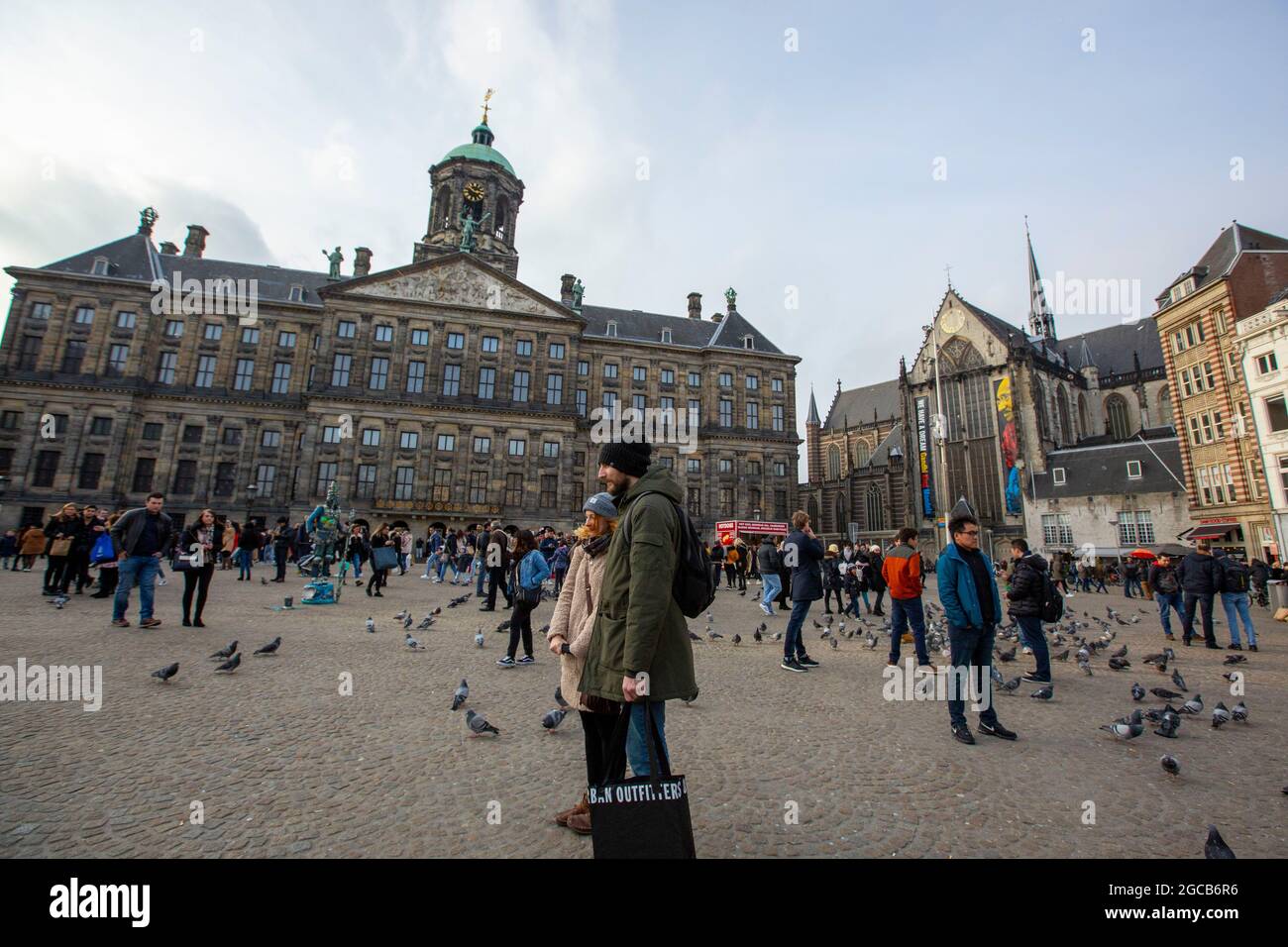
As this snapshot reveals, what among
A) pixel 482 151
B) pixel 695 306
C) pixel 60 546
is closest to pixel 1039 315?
pixel 695 306

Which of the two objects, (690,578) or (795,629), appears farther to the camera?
(795,629)

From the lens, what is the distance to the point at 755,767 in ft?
13.5

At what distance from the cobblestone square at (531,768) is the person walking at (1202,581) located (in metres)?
3.43

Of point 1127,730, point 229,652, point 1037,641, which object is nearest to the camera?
point 1127,730

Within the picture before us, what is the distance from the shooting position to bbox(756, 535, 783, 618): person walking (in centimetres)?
1327

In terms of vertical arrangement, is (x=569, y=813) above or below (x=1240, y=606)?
below

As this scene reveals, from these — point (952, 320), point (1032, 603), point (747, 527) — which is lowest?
point (1032, 603)

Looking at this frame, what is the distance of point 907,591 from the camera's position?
776 cm

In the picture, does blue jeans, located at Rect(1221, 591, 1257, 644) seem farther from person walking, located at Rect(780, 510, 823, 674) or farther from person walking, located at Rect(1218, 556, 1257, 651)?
person walking, located at Rect(780, 510, 823, 674)

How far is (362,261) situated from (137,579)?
44.9m

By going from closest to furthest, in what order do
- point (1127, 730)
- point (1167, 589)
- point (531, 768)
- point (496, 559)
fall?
point (531, 768)
point (1127, 730)
point (1167, 589)
point (496, 559)

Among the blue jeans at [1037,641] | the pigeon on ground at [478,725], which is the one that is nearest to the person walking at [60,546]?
the pigeon on ground at [478,725]

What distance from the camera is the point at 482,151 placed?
158 ft

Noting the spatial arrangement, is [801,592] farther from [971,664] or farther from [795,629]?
[971,664]
